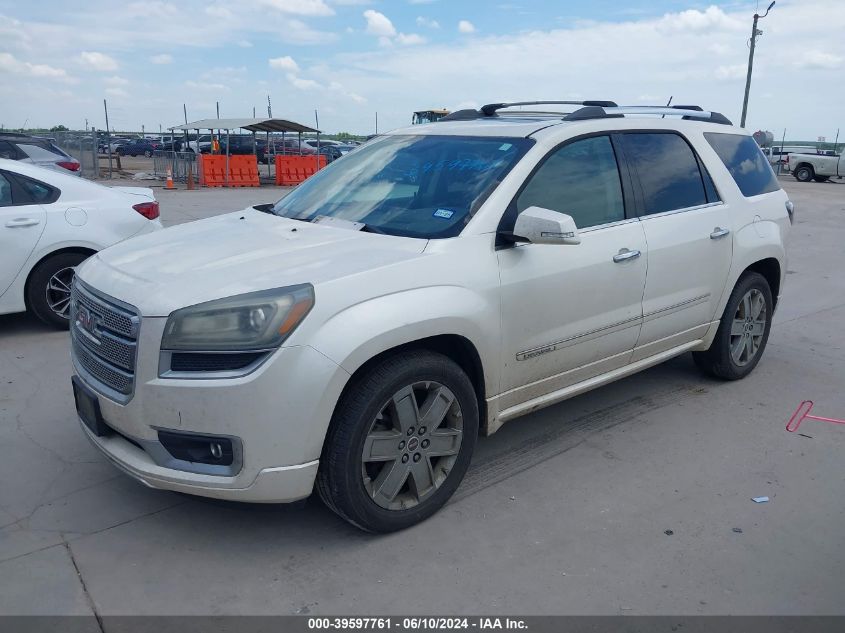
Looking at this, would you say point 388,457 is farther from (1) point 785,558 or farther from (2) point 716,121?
(2) point 716,121

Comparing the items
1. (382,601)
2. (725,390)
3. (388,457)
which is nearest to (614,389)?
(725,390)

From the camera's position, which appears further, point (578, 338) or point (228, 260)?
point (578, 338)

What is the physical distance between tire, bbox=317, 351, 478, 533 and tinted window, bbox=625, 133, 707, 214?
179 centimetres

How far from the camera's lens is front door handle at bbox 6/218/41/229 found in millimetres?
5977

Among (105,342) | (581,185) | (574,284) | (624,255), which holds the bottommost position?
(105,342)

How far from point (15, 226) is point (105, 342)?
3.48 metres

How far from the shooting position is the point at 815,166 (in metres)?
29.4

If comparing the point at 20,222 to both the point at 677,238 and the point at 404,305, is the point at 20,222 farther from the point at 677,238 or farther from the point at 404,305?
the point at 677,238

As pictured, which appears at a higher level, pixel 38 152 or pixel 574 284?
pixel 38 152

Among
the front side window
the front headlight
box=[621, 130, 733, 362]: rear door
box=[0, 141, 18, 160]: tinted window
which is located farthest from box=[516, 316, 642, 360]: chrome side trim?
the front side window

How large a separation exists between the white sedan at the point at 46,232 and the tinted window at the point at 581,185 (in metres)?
4.17

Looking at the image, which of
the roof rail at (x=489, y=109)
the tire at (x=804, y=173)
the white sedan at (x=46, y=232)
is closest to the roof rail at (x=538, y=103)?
the roof rail at (x=489, y=109)

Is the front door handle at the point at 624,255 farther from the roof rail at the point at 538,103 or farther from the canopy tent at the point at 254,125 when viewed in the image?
the canopy tent at the point at 254,125

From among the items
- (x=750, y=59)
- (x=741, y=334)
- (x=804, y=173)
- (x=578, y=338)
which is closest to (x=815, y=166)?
(x=804, y=173)
